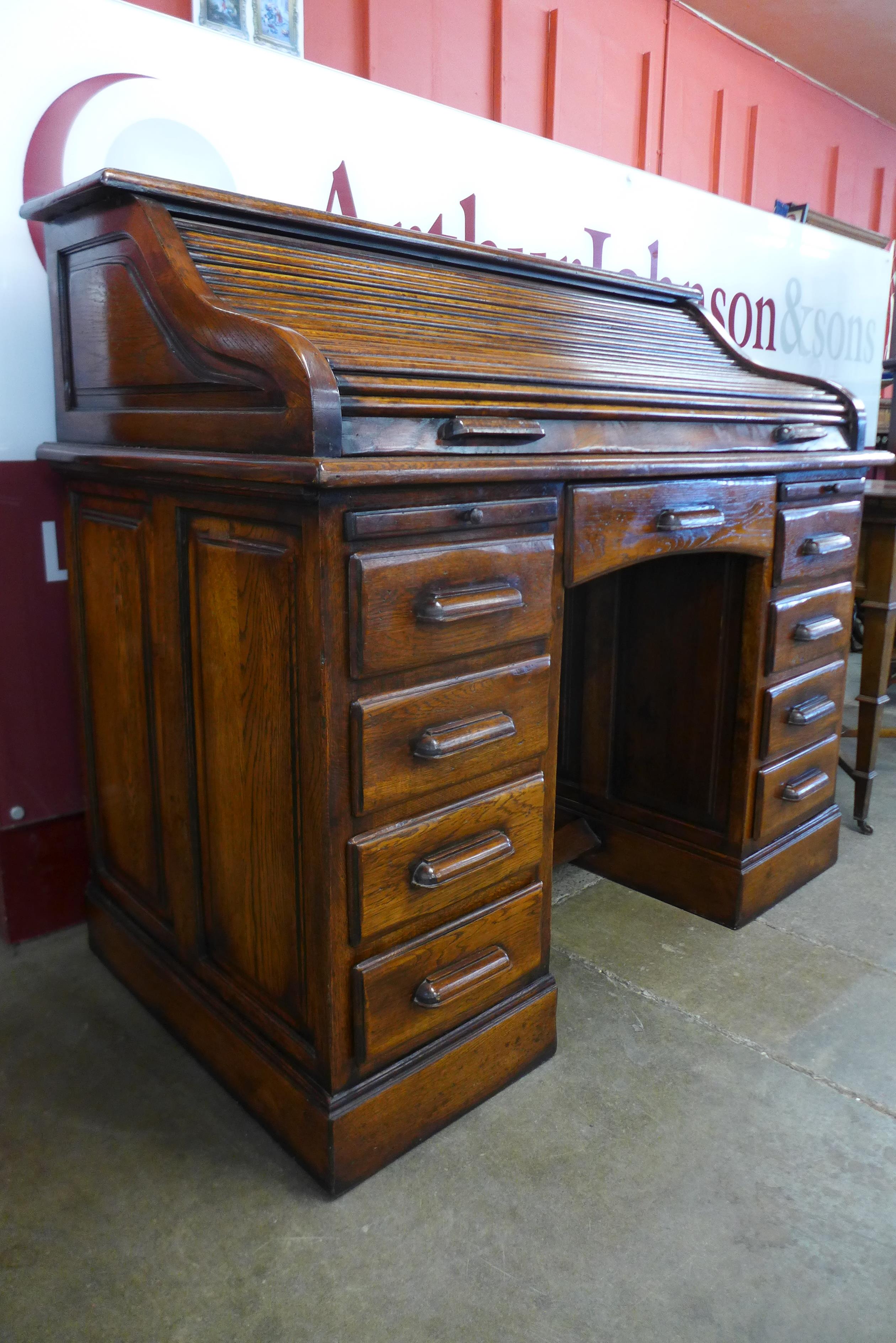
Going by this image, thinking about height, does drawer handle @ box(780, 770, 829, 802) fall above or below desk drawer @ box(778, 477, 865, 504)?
below

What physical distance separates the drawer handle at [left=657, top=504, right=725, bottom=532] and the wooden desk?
0.89m

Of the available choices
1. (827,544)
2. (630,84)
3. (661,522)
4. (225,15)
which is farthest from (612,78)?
Answer: (661,522)

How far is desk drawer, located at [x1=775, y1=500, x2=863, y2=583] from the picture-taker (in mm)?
2090

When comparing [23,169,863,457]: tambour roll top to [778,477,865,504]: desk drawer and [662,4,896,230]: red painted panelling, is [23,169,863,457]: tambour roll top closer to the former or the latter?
[778,477,865,504]: desk drawer

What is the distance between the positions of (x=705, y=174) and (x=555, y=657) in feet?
9.93

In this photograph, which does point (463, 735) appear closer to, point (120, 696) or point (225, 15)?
point (120, 696)

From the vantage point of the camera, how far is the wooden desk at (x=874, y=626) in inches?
101

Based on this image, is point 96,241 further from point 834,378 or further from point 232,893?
point 834,378

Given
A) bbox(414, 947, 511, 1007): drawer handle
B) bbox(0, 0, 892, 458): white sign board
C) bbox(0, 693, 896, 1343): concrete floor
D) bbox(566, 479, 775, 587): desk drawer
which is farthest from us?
bbox(0, 0, 892, 458): white sign board

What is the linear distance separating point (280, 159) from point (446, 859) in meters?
1.69

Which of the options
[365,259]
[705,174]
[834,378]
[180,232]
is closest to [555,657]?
[365,259]

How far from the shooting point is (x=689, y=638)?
88.7 inches

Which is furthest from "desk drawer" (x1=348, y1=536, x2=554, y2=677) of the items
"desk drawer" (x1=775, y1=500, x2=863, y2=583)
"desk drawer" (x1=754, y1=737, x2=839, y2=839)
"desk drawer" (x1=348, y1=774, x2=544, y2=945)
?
"desk drawer" (x1=754, y1=737, x2=839, y2=839)

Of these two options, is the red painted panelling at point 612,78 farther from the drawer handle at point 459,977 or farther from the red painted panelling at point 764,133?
the drawer handle at point 459,977
